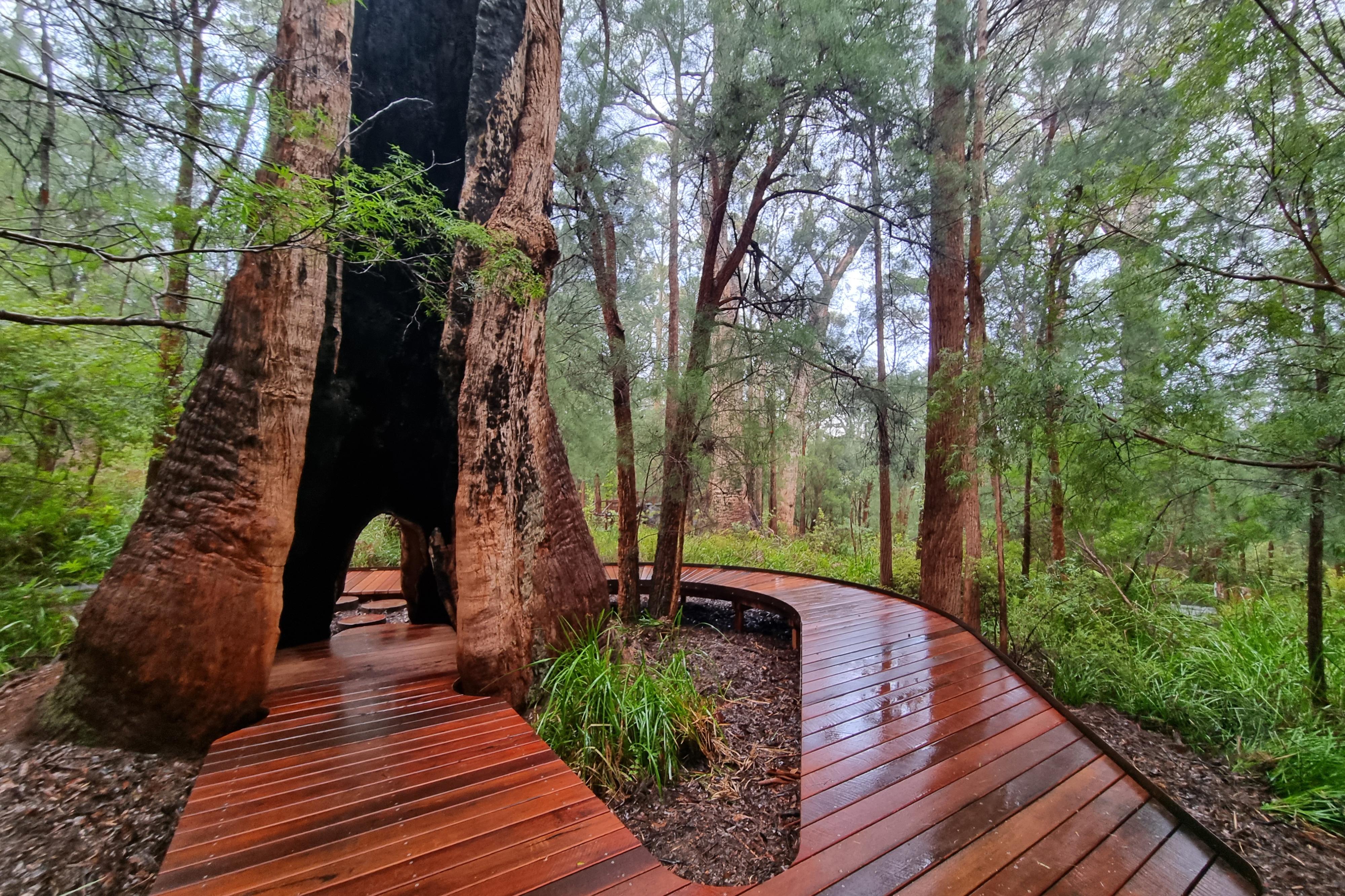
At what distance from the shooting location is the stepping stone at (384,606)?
653 centimetres

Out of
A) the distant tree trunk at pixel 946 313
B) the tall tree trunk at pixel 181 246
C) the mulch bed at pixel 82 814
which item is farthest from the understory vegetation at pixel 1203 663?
the tall tree trunk at pixel 181 246

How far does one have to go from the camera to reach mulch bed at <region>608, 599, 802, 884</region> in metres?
2.57

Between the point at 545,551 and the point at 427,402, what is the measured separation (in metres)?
1.54

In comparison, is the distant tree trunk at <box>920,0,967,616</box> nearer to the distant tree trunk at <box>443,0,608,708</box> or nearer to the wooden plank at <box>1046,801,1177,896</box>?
the wooden plank at <box>1046,801,1177,896</box>

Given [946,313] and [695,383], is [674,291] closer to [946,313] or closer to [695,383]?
[695,383]

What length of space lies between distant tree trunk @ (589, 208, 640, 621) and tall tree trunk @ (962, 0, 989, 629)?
310 cm

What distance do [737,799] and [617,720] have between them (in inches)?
31.8

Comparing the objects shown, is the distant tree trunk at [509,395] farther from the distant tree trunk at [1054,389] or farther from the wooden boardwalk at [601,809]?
the distant tree trunk at [1054,389]

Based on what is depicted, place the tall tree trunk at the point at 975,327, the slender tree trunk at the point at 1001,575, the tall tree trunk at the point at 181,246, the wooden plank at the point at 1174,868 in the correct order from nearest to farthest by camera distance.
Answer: the tall tree trunk at the point at 181,246, the wooden plank at the point at 1174,868, the tall tree trunk at the point at 975,327, the slender tree trunk at the point at 1001,575

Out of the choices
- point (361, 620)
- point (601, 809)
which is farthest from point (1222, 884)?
point (361, 620)

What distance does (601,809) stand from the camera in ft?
6.54

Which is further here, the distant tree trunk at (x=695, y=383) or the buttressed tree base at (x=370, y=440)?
the distant tree trunk at (x=695, y=383)

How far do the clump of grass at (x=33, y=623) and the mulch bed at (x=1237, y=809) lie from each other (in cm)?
618

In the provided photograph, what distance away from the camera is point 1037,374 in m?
3.61
